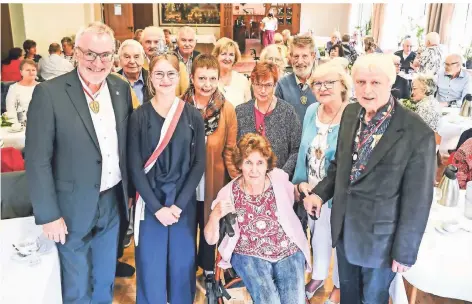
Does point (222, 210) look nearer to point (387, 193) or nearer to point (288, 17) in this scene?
point (387, 193)

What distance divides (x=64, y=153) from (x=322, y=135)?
4.35ft

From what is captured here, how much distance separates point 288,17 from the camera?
48.1 feet

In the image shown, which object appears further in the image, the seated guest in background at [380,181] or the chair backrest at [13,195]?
the chair backrest at [13,195]

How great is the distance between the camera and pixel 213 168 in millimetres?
2619

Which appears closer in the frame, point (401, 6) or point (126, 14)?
point (401, 6)

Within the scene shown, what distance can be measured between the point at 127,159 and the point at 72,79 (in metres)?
0.47

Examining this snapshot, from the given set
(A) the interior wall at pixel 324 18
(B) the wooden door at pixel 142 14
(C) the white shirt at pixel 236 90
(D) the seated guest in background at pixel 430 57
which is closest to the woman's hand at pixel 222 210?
(C) the white shirt at pixel 236 90

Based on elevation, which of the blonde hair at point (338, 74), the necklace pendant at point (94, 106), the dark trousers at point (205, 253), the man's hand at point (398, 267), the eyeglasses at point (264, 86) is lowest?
the dark trousers at point (205, 253)

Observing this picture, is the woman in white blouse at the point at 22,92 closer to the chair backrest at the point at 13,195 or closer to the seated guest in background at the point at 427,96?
the chair backrest at the point at 13,195

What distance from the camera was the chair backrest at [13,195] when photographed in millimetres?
2438

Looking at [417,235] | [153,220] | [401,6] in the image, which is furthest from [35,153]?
[401,6]

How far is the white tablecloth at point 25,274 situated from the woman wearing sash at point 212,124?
0.93 metres

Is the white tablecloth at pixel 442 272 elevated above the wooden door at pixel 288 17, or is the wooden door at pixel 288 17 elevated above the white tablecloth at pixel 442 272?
the wooden door at pixel 288 17

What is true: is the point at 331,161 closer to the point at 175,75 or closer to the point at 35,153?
the point at 175,75
